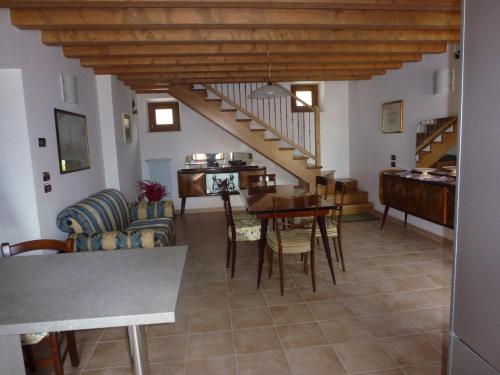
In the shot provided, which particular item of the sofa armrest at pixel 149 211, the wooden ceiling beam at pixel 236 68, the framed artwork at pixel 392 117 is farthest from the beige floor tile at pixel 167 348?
the framed artwork at pixel 392 117

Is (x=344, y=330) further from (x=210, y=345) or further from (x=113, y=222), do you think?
(x=113, y=222)

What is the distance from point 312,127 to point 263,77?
73.4 inches

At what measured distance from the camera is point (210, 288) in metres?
3.27

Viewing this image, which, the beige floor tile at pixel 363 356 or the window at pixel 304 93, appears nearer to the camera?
the beige floor tile at pixel 363 356

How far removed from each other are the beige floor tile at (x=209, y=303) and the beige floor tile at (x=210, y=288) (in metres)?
0.08

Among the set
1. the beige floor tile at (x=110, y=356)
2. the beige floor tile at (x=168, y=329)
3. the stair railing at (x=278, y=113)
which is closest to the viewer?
the beige floor tile at (x=110, y=356)

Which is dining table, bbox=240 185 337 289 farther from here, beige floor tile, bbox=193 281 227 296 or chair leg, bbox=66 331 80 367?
chair leg, bbox=66 331 80 367

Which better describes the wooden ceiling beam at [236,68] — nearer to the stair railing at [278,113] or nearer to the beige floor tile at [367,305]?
the stair railing at [278,113]

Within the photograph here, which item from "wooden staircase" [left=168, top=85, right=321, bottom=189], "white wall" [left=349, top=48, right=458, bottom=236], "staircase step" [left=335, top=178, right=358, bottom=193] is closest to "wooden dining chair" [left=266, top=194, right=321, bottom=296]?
"white wall" [left=349, top=48, right=458, bottom=236]

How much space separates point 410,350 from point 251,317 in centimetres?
112

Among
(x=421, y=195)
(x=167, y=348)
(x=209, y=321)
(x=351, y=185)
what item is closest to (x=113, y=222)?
(x=209, y=321)

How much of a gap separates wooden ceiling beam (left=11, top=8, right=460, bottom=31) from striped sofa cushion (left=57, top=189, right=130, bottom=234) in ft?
5.15

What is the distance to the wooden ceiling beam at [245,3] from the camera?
2408 millimetres

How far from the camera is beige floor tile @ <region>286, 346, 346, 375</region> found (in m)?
2.06
